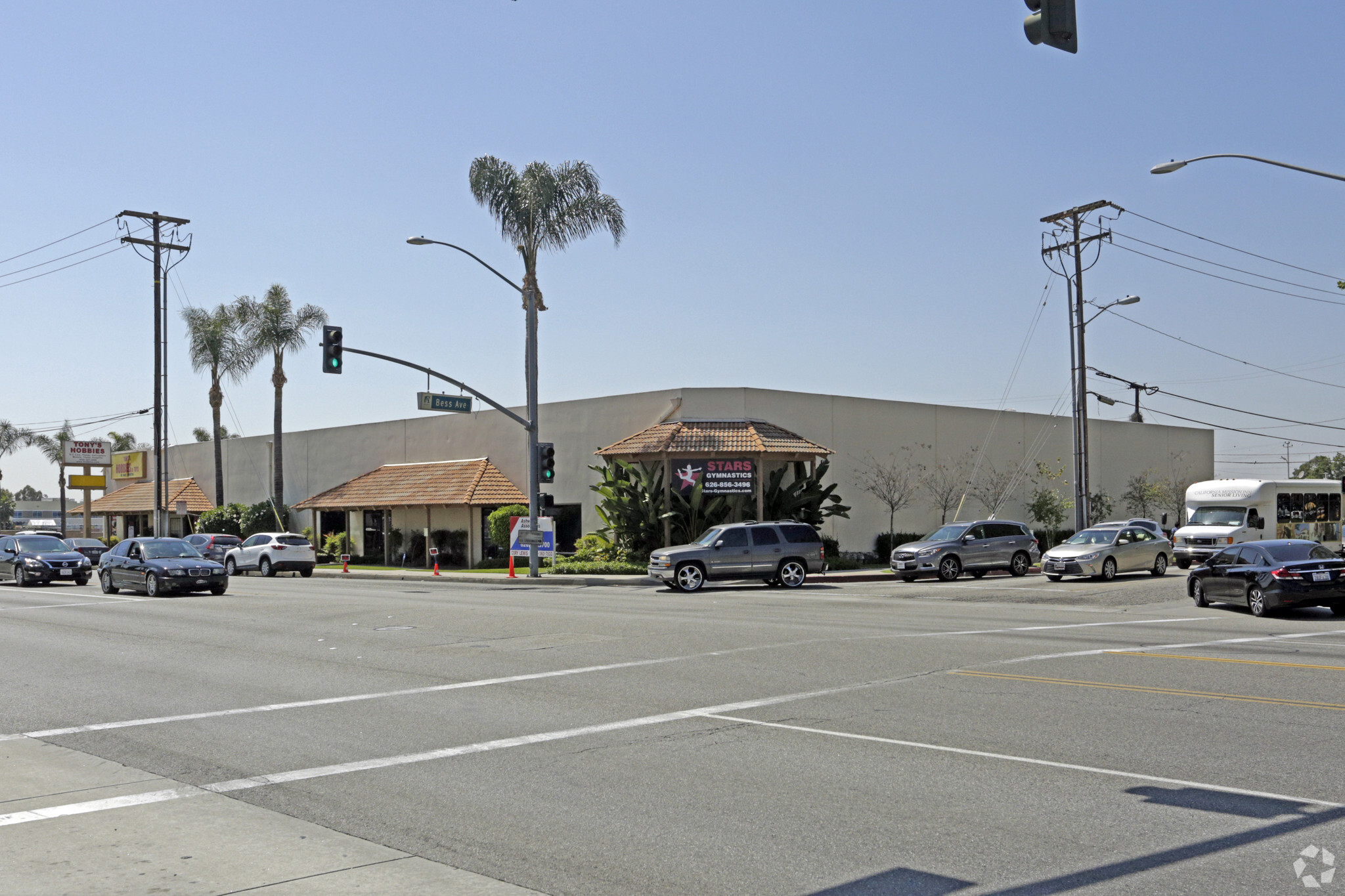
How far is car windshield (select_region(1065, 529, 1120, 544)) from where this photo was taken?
31047mm

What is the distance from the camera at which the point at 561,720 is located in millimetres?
9938

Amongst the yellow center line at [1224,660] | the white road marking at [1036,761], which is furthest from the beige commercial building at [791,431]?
the white road marking at [1036,761]

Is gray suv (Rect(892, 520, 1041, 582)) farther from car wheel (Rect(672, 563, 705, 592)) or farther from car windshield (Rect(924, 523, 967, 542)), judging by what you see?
car wheel (Rect(672, 563, 705, 592))

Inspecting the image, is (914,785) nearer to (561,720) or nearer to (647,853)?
(647,853)

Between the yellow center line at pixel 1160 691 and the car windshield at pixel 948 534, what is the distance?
2104cm

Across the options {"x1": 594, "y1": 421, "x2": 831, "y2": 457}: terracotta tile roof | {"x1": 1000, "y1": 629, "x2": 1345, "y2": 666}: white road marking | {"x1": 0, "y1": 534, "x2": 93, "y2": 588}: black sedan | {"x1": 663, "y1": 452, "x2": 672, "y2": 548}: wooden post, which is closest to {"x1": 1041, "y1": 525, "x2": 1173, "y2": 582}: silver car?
{"x1": 594, "y1": 421, "x2": 831, "y2": 457}: terracotta tile roof

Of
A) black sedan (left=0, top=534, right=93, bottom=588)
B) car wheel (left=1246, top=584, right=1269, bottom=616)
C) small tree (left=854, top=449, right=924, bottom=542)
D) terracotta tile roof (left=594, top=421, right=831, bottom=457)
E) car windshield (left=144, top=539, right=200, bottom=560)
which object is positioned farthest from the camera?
small tree (left=854, top=449, right=924, bottom=542)

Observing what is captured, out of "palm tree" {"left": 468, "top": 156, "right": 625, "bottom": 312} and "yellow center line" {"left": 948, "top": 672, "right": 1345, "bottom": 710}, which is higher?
"palm tree" {"left": 468, "top": 156, "right": 625, "bottom": 312}

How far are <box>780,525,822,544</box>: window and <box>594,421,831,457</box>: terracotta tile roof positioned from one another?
5.72 meters

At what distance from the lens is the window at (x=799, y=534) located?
31.1 meters

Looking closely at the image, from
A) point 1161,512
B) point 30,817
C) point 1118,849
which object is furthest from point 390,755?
point 1161,512

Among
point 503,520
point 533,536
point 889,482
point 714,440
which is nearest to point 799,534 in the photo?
point 714,440

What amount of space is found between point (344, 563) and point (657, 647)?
102 ft

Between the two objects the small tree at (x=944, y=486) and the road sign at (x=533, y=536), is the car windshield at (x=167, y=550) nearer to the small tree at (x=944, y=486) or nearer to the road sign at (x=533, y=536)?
the road sign at (x=533, y=536)
